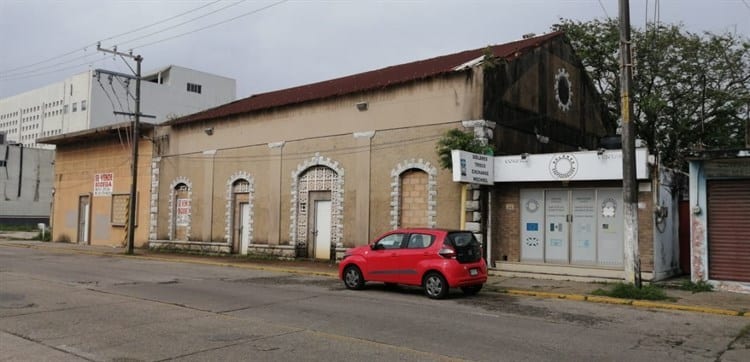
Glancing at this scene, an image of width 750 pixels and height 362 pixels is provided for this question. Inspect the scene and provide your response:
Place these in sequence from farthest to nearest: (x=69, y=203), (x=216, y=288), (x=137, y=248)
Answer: (x=69, y=203) < (x=137, y=248) < (x=216, y=288)

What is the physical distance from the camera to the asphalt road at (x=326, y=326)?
25.2 feet

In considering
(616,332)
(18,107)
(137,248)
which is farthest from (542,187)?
(18,107)

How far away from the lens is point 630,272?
13.6 meters

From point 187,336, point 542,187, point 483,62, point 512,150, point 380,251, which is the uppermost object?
point 483,62

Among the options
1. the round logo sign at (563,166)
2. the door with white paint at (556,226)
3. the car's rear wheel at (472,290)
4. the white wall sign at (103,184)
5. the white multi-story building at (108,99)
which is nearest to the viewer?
the car's rear wheel at (472,290)

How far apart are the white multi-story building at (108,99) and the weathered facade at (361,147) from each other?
45495mm

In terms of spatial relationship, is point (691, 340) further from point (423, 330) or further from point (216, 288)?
point (216, 288)

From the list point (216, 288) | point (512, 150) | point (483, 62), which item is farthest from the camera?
point (512, 150)

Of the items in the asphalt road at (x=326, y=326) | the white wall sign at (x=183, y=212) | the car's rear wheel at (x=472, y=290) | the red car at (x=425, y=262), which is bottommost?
the asphalt road at (x=326, y=326)

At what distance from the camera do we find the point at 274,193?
978 inches

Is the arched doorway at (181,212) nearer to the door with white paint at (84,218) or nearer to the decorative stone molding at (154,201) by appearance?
the decorative stone molding at (154,201)

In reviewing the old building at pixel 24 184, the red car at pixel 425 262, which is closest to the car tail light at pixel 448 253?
the red car at pixel 425 262

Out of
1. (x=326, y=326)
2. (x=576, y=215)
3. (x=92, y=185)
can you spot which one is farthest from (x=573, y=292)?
(x=92, y=185)

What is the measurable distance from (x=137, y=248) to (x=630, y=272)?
25334 millimetres
